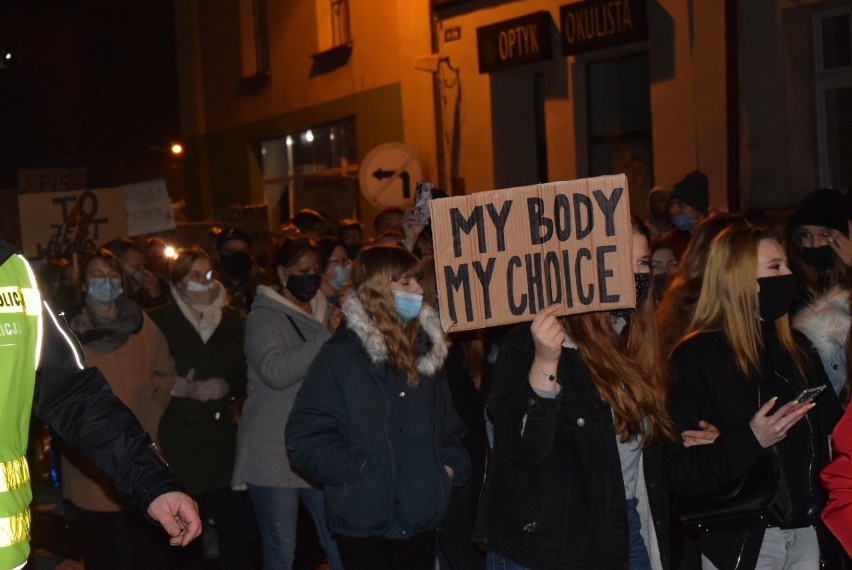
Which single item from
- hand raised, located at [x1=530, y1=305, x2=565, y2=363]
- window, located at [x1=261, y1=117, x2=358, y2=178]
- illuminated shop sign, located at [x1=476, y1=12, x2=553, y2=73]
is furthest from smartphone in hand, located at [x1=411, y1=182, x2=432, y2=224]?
window, located at [x1=261, y1=117, x2=358, y2=178]

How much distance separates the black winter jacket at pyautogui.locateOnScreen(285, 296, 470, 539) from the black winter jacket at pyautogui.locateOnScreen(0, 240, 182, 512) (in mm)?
1638

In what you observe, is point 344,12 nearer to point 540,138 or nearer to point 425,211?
point 540,138

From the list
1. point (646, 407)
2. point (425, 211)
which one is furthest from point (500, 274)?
point (425, 211)

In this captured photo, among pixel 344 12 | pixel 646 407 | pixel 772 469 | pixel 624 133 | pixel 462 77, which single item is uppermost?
pixel 344 12

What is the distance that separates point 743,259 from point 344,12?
49.3 feet

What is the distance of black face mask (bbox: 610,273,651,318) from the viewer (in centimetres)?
468

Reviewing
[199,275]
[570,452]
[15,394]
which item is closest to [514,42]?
[199,275]

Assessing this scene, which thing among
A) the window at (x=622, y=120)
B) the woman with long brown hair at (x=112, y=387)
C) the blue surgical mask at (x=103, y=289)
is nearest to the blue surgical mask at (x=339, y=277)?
the woman with long brown hair at (x=112, y=387)

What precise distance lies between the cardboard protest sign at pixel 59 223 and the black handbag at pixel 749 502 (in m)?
8.73

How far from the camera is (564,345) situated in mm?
4379

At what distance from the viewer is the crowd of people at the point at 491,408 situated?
4.21 metres

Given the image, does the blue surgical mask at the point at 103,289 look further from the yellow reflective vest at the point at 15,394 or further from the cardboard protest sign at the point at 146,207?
the cardboard protest sign at the point at 146,207

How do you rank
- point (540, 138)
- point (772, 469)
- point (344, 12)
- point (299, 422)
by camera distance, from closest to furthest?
point (772, 469) < point (299, 422) < point (540, 138) < point (344, 12)

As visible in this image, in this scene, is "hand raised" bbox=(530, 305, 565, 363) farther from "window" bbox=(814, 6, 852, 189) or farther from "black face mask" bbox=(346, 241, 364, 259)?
"window" bbox=(814, 6, 852, 189)
